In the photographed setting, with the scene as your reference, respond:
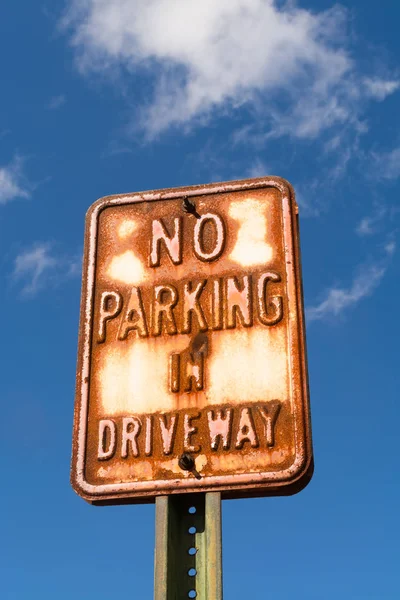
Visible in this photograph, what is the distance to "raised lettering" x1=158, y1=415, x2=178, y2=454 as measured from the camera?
5.27 m

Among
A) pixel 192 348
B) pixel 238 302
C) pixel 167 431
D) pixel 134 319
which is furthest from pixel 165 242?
pixel 167 431

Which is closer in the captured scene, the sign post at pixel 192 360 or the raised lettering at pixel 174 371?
the sign post at pixel 192 360

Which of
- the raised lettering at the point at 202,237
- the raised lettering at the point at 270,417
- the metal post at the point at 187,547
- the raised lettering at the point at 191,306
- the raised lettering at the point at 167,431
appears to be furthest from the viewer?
the raised lettering at the point at 202,237

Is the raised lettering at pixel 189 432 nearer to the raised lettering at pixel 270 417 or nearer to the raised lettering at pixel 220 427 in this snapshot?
the raised lettering at pixel 220 427

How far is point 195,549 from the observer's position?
4.95 metres

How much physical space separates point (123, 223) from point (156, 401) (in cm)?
154

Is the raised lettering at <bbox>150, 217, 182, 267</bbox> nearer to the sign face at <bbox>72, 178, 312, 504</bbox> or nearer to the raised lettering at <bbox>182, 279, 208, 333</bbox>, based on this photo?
the sign face at <bbox>72, 178, 312, 504</bbox>

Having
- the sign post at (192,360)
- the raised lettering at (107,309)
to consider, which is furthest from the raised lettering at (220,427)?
the raised lettering at (107,309)

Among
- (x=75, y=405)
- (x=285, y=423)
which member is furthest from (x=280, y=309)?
(x=75, y=405)

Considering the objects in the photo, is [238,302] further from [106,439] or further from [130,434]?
[106,439]

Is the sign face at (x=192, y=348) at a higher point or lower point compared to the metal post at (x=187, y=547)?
higher

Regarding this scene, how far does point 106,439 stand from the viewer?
17.8ft

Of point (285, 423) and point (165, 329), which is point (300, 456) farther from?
point (165, 329)

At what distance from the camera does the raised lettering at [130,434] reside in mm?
5344
